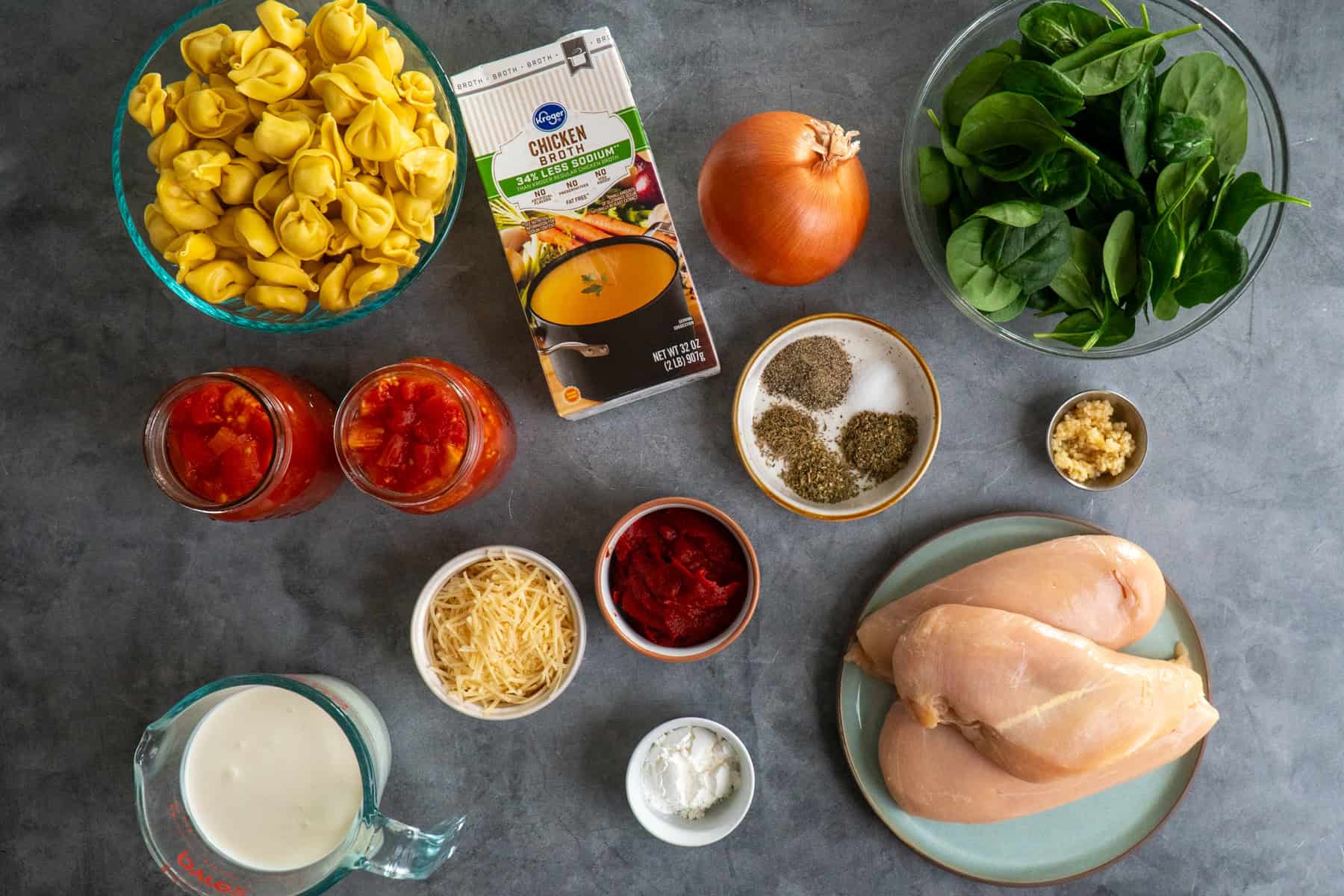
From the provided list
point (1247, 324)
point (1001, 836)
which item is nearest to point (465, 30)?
point (1247, 324)

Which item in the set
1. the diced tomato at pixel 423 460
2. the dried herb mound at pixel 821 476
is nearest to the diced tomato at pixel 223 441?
the diced tomato at pixel 423 460

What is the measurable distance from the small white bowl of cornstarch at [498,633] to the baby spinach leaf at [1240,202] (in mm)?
1268

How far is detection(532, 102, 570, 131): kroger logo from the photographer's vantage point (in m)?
1.44

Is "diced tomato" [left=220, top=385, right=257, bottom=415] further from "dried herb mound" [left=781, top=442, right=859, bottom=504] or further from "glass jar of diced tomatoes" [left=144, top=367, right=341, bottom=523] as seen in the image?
"dried herb mound" [left=781, top=442, right=859, bottom=504]

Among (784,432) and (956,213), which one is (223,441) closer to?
(784,432)

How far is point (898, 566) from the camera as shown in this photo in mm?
1582

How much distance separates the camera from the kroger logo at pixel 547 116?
1.44 m

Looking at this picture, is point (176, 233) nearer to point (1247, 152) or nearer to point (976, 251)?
point (976, 251)

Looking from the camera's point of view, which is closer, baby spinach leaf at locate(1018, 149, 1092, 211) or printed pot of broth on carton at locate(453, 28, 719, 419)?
baby spinach leaf at locate(1018, 149, 1092, 211)

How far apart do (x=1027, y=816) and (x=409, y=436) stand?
136 centimetres

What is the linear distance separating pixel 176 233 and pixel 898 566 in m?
1.38

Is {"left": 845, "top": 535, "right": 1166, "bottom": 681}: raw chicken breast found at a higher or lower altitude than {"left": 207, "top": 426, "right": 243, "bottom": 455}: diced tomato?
lower

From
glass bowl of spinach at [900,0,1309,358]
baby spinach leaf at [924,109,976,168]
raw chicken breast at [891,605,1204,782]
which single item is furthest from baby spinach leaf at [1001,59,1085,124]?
raw chicken breast at [891,605,1204,782]

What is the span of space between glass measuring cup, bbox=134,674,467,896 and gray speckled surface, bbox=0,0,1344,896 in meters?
0.22
